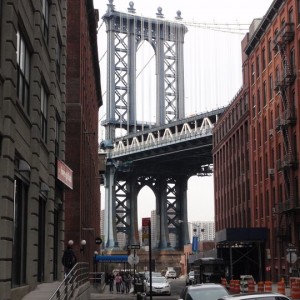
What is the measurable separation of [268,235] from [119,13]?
→ 98421mm

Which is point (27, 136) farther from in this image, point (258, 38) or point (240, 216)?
point (240, 216)

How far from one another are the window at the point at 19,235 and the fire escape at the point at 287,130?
40.6 m

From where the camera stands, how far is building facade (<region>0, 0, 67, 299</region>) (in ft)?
53.2

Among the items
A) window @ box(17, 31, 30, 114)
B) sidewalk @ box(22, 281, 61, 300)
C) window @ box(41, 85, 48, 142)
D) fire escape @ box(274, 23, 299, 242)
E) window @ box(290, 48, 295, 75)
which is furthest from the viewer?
window @ box(290, 48, 295, 75)

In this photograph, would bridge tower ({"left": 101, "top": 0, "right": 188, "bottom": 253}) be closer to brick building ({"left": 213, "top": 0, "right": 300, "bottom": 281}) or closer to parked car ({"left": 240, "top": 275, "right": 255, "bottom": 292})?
brick building ({"left": 213, "top": 0, "right": 300, "bottom": 281})

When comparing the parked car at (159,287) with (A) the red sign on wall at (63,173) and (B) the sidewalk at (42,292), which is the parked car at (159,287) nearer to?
(A) the red sign on wall at (63,173)

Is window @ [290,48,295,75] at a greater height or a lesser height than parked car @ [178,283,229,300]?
greater

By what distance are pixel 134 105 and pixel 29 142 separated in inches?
5167

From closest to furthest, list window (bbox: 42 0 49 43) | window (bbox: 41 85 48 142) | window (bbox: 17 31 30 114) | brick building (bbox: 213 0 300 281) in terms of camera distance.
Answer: window (bbox: 17 31 30 114), window (bbox: 41 85 48 142), window (bbox: 42 0 49 43), brick building (bbox: 213 0 300 281)

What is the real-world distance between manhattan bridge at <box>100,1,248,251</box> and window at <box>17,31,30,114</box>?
103 m

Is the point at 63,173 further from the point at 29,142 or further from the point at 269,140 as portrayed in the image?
the point at 269,140

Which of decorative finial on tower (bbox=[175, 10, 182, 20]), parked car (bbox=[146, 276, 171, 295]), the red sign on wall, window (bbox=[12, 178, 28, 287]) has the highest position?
decorative finial on tower (bbox=[175, 10, 182, 20])

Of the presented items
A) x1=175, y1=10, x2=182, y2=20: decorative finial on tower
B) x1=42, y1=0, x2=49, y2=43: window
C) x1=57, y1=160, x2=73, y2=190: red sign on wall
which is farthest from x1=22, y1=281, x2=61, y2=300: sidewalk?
x1=175, y1=10, x2=182, y2=20: decorative finial on tower

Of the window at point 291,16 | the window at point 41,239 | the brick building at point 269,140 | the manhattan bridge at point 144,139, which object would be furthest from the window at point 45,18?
the manhattan bridge at point 144,139
